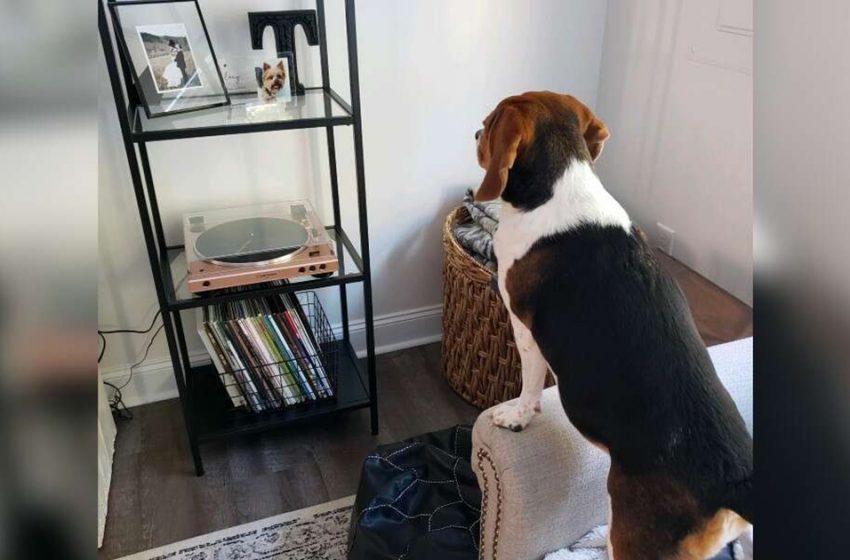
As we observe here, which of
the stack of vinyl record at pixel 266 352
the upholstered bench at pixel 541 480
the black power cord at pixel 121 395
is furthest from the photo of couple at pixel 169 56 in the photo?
the upholstered bench at pixel 541 480

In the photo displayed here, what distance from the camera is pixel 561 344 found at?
1087 mm

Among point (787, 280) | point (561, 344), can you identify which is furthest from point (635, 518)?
point (787, 280)

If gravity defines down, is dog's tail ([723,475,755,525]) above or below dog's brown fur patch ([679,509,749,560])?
above

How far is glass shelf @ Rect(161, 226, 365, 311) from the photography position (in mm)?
1660

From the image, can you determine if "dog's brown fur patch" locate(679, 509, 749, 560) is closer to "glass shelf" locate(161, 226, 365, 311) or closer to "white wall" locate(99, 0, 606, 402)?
"glass shelf" locate(161, 226, 365, 311)

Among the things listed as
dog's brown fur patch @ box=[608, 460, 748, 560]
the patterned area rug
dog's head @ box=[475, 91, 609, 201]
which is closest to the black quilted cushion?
the patterned area rug

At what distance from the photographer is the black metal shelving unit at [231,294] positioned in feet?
4.96

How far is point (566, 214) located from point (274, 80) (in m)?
0.98

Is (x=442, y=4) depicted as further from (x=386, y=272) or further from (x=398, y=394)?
(x=398, y=394)

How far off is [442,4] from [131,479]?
5.37 ft

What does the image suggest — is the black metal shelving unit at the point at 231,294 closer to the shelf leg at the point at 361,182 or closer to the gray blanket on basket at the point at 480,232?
the shelf leg at the point at 361,182

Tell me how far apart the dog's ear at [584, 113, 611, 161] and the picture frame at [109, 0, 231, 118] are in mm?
946

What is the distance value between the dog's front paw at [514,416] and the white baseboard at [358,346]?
119 centimetres

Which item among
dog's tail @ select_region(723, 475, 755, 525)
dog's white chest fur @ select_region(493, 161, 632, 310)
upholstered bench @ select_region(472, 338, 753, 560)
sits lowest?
upholstered bench @ select_region(472, 338, 753, 560)
